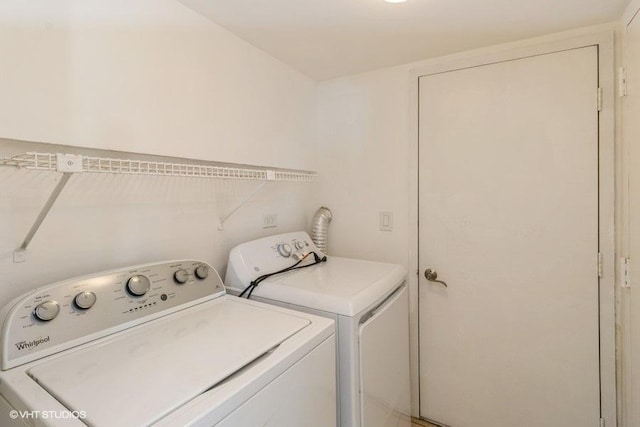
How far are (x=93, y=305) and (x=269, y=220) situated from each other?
110cm

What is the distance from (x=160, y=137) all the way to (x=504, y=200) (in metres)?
1.73

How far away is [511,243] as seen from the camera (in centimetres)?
175

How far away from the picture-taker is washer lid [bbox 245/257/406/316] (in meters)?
1.29

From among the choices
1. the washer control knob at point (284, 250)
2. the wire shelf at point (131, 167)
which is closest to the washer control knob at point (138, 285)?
the wire shelf at point (131, 167)

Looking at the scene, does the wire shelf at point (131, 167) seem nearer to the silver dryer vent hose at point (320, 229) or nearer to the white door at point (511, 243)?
the silver dryer vent hose at point (320, 229)

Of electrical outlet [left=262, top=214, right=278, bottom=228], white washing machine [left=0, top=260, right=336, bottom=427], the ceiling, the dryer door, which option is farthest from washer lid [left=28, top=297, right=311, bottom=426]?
the ceiling

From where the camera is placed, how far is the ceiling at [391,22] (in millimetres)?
1412

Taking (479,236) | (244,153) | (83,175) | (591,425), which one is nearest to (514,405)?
(591,425)

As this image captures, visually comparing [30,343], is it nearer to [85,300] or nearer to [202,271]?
[85,300]

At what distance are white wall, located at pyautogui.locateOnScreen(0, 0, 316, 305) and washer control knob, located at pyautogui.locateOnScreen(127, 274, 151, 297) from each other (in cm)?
17

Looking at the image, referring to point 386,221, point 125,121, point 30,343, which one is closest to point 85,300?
point 30,343

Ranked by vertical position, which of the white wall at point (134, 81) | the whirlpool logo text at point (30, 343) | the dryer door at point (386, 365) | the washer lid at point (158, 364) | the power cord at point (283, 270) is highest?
the white wall at point (134, 81)

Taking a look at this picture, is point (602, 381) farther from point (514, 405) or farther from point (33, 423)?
point (33, 423)

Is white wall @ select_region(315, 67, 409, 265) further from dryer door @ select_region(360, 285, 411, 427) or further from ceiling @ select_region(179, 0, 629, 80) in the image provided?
dryer door @ select_region(360, 285, 411, 427)
